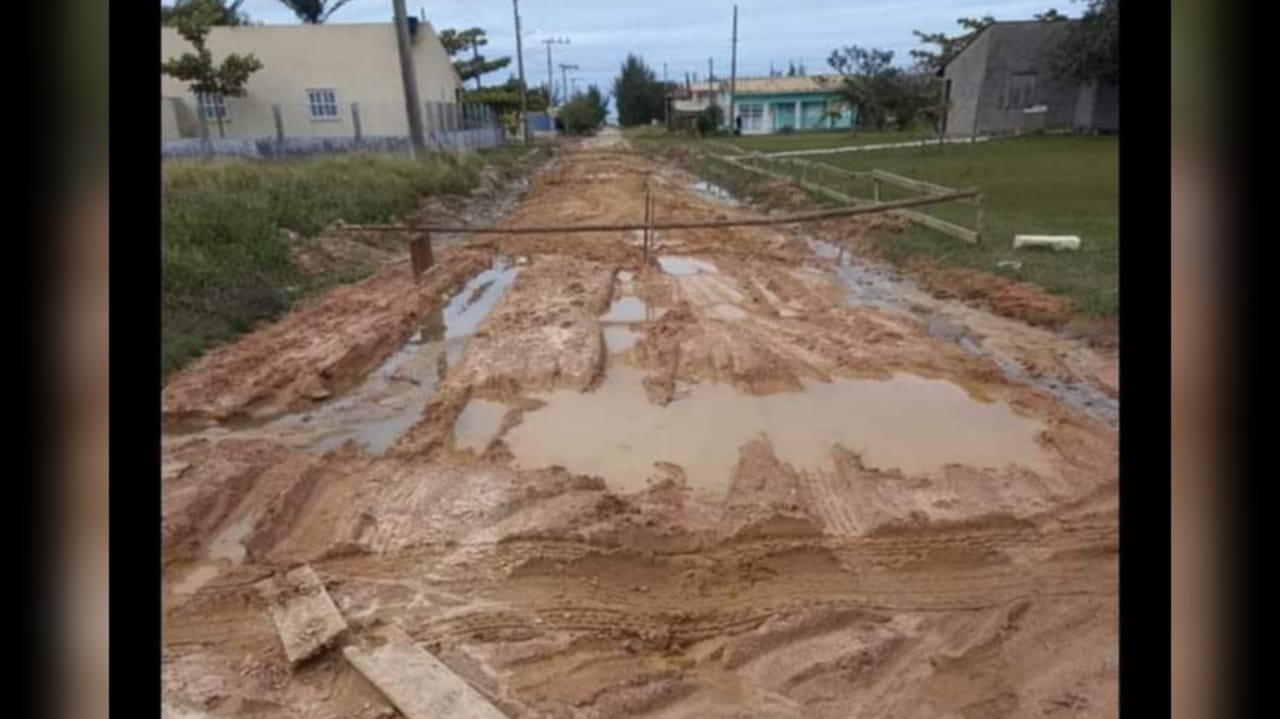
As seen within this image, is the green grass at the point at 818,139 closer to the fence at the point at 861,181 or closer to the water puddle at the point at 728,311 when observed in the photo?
the fence at the point at 861,181

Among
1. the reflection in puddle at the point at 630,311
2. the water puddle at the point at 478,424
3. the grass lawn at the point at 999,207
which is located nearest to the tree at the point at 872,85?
the grass lawn at the point at 999,207

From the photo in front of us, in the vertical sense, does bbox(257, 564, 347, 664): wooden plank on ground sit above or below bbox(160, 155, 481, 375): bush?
below

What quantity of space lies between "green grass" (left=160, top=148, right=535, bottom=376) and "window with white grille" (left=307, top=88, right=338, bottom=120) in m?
0.38

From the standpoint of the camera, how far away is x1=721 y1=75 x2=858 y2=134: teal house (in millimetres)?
6078

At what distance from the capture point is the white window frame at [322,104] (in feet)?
25.8

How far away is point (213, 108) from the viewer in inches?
222

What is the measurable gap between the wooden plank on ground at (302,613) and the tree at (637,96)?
353cm

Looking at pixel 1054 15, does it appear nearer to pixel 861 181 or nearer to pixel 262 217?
pixel 262 217

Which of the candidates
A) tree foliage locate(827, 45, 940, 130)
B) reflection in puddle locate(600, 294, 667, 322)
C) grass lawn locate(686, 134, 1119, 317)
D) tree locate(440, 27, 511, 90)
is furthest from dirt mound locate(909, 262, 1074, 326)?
tree locate(440, 27, 511, 90)

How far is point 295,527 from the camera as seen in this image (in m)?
2.85

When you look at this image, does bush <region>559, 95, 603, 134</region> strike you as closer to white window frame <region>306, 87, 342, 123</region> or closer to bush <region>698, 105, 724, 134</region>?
bush <region>698, 105, 724, 134</region>

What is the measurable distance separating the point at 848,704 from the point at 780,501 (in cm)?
116
